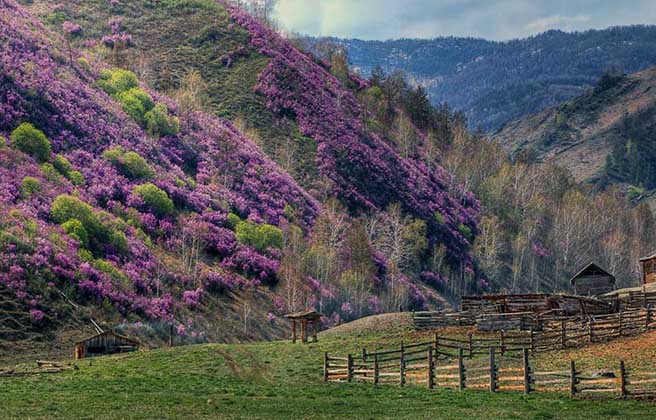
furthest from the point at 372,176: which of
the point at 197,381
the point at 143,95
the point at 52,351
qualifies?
the point at 197,381

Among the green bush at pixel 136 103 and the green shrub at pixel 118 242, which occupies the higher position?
the green bush at pixel 136 103

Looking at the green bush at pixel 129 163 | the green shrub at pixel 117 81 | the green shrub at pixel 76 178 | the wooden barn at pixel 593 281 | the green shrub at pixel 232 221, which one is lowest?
the wooden barn at pixel 593 281

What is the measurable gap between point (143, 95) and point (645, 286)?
7305cm

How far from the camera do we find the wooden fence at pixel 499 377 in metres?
41.7

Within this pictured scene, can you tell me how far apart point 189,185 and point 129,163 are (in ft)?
30.3

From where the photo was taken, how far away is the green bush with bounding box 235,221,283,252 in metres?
112

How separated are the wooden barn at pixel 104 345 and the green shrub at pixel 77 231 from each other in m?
23.5

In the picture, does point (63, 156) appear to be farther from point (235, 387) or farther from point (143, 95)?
point (235, 387)

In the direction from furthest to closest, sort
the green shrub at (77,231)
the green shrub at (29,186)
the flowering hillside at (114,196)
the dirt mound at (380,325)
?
the green shrub at (29,186) < the green shrub at (77,231) < the flowering hillside at (114,196) < the dirt mound at (380,325)

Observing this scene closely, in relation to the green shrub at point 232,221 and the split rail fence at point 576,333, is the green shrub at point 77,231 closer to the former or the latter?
the green shrub at point 232,221

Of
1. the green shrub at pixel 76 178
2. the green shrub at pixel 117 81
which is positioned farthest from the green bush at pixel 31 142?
the green shrub at pixel 117 81

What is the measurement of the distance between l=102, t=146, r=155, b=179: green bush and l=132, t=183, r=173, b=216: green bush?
12.7ft

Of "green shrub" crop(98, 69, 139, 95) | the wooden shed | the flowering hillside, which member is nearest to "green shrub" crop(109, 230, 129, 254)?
the flowering hillside

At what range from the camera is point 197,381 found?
51.6 metres
